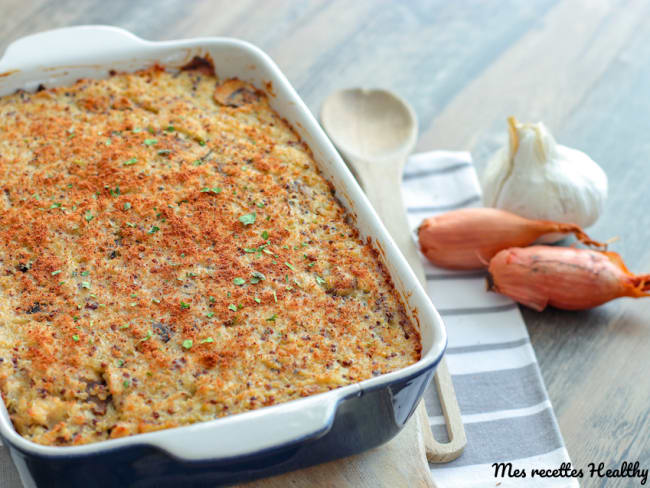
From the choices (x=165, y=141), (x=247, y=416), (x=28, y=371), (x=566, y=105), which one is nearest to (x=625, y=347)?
(x=566, y=105)

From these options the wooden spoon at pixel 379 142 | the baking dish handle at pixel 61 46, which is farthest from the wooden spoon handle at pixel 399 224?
the baking dish handle at pixel 61 46

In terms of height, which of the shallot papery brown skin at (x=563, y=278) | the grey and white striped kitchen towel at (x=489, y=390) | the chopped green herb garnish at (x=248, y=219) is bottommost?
the grey and white striped kitchen towel at (x=489, y=390)

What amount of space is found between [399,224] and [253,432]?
1243 mm

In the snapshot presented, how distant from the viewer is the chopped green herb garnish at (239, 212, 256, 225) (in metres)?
2.01

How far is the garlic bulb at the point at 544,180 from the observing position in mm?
2467

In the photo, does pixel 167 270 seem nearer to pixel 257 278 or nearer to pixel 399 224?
pixel 257 278

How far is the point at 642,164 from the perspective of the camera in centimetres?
299

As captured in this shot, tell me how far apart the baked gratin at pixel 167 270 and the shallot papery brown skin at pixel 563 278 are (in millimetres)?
617

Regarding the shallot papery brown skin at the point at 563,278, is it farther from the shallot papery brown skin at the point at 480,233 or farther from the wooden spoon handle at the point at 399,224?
the wooden spoon handle at the point at 399,224

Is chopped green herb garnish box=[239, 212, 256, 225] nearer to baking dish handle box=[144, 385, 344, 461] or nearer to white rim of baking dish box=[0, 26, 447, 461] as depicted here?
white rim of baking dish box=[0, 26, 447, 461]

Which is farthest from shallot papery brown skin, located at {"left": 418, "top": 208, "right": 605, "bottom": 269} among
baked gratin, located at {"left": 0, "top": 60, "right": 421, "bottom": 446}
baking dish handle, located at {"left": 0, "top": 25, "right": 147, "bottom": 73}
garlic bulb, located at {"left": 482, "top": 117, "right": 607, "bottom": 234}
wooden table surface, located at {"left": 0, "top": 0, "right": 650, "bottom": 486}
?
baking dish handle, located at {"left": 0, "top": 25, "right": 147, "bottom": 73}

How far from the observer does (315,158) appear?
7.30 ft

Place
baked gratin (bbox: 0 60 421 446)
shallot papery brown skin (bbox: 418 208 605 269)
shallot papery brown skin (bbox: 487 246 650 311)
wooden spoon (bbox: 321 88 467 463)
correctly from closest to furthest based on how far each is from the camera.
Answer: baked gratin (bbox: 0 60 421 446), shallot papery brown skin (bbox: 487 246 650 311), shallot papery brown skin (bbox: 418 208 605 269), wooden spoon (bbox: 321 88 467 463)

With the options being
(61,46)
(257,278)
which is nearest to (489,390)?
(257,278)
